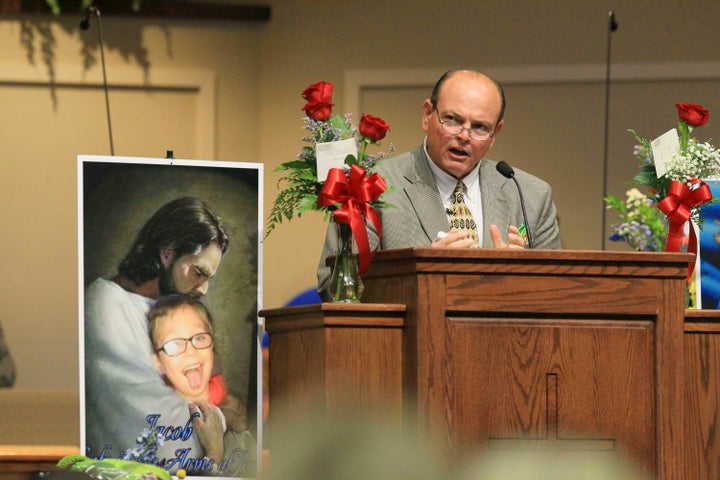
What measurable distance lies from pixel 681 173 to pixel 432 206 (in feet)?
2.06

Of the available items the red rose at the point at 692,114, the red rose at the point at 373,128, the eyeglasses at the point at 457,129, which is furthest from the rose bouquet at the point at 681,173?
the red rose at the point at 373,128

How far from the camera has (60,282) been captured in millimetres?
6504

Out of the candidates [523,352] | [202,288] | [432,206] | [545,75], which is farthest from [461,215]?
[545,75]

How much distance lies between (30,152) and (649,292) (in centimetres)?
475

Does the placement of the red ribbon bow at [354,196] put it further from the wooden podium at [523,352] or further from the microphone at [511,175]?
the microphone at [511,175]

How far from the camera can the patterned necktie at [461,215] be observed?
317 cm

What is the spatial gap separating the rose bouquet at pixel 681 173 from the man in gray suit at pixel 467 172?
1.07ft

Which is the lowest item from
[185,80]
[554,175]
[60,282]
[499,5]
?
[60,282]

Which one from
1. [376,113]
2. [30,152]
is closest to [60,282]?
[30,152]

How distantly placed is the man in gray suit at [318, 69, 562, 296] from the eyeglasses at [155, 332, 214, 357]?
0.60 meters

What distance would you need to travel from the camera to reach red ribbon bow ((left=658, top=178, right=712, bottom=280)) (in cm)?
285

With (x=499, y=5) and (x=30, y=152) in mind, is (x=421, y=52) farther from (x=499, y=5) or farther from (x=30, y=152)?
(x=30, y=152)

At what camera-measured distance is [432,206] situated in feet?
10.3

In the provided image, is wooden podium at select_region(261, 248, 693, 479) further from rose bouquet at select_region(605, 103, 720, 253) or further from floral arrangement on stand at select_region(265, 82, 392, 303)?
rose bouquet at select_region(605, 103, 720, 253)
